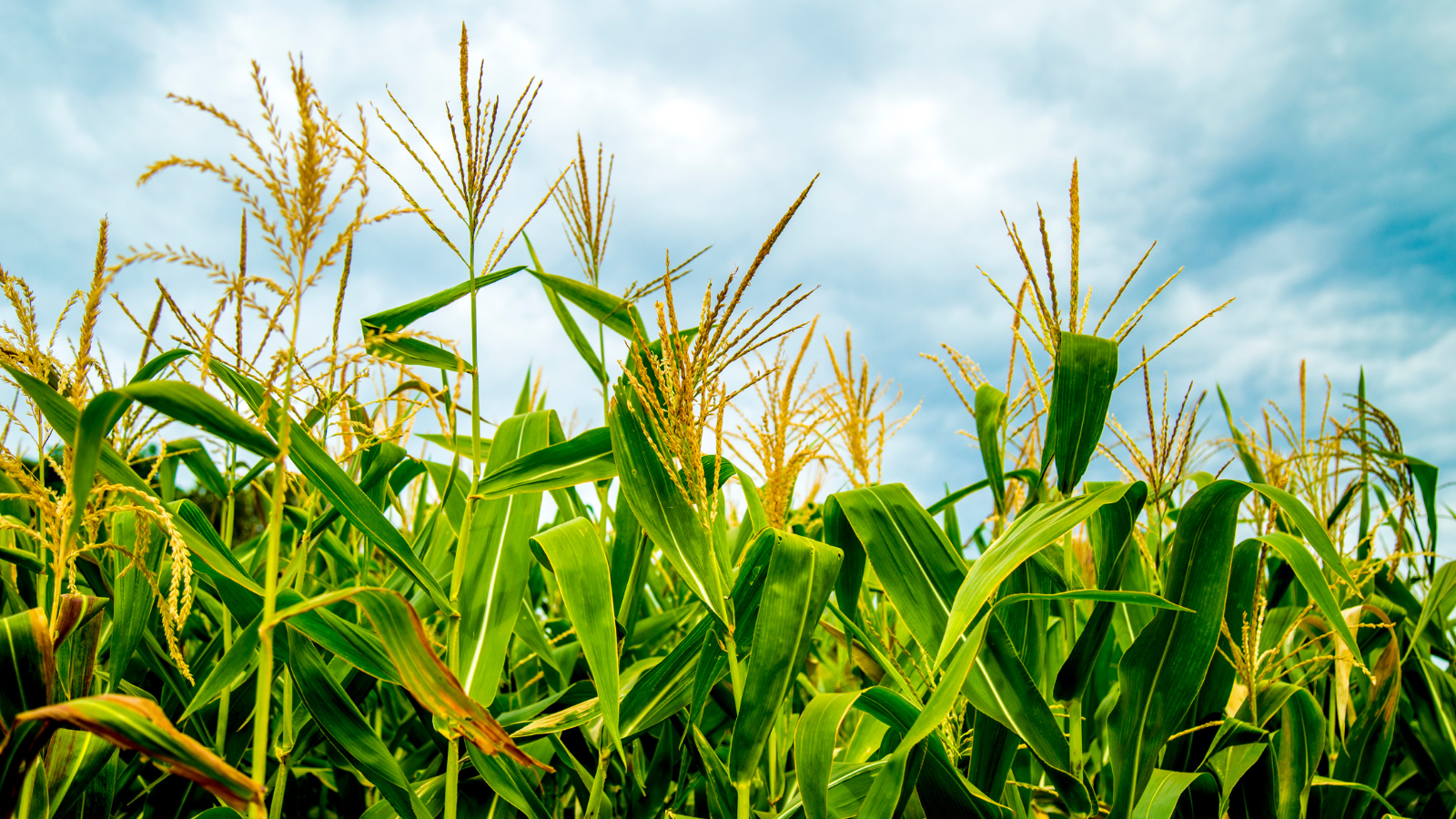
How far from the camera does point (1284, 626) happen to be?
1921 mm

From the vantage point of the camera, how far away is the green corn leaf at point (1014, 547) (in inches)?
44.6

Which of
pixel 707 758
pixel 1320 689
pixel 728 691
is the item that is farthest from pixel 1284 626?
pixel 707 758

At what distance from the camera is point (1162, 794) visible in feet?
4.34

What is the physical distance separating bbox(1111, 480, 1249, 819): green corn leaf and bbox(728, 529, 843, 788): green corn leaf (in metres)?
0.65

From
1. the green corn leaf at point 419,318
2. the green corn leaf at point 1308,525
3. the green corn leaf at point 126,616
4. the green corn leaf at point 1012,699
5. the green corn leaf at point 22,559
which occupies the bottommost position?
the green corn leaf at point 1012,699

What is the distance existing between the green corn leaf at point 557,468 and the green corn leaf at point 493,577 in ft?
0.33

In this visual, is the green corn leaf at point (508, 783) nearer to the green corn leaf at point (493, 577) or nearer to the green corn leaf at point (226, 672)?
the green corn leaf at point (493, 577)

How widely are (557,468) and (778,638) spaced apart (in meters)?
0.49

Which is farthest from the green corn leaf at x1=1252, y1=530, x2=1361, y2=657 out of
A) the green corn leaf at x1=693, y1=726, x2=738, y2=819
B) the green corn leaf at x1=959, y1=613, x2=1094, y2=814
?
the green corn leaf at x1=693, y1=726, x2=738, y2=819

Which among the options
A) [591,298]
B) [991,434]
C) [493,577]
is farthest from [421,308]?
[991,434]

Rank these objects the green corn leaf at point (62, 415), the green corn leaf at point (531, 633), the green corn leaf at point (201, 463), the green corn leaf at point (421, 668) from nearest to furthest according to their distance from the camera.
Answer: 1. the green corn leaf at point (421, 668)
2. the green corn leaf at point (62, 415)
3. the green corn leaf at point (531, 633)
4. the green corn leaf at point (201, 463)

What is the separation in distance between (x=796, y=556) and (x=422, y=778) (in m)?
1.24

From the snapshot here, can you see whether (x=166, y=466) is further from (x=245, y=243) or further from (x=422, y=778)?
(x=245, y=243)

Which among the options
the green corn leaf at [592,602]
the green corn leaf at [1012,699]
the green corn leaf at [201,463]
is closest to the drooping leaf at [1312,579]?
the green corn leaf at [1012,699]
